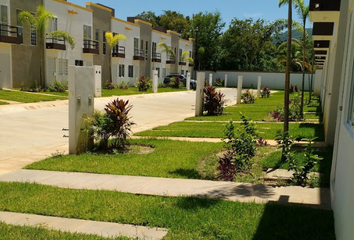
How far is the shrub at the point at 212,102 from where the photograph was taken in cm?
1700

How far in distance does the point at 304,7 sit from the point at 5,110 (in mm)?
15452

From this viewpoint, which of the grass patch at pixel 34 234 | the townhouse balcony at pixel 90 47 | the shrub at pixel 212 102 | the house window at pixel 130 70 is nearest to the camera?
the grass patch at pixel 34 234

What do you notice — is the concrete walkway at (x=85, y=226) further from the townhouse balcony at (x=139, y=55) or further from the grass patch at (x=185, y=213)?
the townhouse balcony at (x=139, y=55)

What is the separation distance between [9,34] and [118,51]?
15.3m

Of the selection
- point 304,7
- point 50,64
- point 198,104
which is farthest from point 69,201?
point 50,64

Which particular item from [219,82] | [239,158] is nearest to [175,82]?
[219,82]

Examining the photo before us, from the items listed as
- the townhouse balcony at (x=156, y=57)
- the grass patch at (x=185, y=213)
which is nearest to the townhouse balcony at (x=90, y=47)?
the townhouse balcony at (x=156, y=57)

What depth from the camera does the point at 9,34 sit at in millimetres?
25844

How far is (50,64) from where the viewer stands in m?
29.6

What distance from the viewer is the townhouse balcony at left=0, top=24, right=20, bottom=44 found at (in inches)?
983

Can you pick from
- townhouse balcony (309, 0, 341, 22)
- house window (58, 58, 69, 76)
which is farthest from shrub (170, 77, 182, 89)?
townhouse balcony (309, 0, 341, 22)

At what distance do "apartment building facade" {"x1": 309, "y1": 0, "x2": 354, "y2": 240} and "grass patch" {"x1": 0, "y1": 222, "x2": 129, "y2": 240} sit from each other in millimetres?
2254

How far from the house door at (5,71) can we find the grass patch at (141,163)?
20233mm

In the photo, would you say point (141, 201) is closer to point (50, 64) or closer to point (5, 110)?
point (5, 110)
